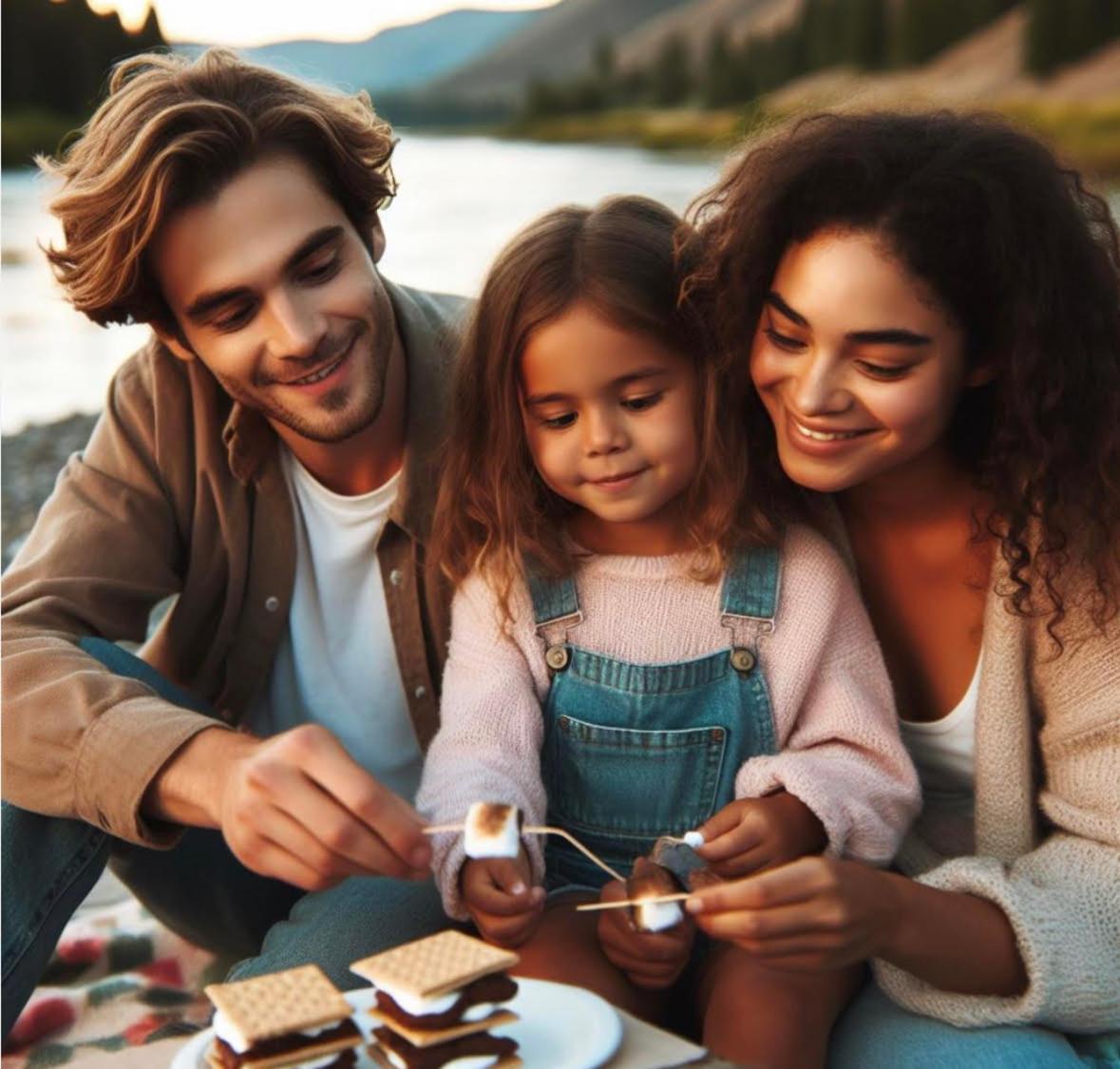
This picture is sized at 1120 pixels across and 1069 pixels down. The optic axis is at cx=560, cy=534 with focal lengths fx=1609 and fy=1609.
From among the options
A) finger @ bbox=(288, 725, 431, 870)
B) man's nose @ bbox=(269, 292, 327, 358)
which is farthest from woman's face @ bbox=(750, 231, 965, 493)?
man's nose @ bbox=(269, 292, 327, 358)

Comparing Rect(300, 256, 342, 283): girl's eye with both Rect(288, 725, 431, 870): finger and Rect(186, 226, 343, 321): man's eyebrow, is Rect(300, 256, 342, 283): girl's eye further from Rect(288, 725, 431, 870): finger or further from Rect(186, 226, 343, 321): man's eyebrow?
Rect(288, 725, 431, 870): finger

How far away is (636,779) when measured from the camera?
2.50m

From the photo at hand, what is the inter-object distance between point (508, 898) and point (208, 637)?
44.9 inches

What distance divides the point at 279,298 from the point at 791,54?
11.8ft

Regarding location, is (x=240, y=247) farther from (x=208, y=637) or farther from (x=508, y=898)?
(x=508, y=898)

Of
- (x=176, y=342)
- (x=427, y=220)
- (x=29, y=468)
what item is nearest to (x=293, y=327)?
(x=176, y=342)

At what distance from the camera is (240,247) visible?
2725 millimetres

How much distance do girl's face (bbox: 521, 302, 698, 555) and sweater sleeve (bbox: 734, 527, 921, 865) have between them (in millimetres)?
259

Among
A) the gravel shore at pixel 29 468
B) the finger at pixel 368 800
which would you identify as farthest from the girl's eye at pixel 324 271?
the gravel shore at pixel 29 468

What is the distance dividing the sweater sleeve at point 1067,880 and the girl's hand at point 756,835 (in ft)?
0.62

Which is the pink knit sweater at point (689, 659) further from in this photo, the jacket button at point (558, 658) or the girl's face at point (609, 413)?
the girl's face at point (609, 413)

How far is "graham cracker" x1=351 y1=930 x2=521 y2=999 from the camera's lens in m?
1.62

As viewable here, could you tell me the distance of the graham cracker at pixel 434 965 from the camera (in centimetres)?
162

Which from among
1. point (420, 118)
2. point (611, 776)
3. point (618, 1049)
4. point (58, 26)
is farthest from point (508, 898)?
point (58, 26)
